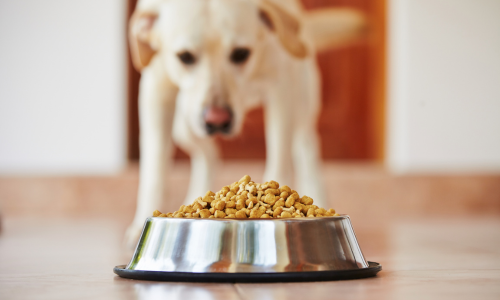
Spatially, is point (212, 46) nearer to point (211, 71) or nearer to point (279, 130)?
point (211, 71)

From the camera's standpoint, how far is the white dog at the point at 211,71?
5.77 ft

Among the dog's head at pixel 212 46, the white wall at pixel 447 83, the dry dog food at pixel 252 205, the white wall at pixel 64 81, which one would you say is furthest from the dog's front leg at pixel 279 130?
the white wall at pixel 64 81

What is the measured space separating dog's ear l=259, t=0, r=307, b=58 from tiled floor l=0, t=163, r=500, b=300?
0.57 meters

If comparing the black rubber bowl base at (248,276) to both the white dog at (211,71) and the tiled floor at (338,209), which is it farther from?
the white dog at (211,71)

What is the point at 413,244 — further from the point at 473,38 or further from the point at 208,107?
the point at 473,38

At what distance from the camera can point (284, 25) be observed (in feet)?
6.14

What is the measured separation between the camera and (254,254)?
37.7 inches

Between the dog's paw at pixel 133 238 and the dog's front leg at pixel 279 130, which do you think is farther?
the dog's front leg at pixel 279 130

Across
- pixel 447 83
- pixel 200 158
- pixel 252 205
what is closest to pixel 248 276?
pixel 252 205

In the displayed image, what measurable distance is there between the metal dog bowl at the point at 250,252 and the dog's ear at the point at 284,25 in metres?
0.91

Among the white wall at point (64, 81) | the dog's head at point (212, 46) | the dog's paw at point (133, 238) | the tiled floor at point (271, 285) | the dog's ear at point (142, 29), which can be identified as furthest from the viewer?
the white wall at point (64, 81)

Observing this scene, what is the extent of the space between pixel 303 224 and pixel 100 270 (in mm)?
401

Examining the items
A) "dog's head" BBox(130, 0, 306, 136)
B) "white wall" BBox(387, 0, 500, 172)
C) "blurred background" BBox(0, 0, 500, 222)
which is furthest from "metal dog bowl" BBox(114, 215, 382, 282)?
"white wall" BBox(387, 0, 500, 172)

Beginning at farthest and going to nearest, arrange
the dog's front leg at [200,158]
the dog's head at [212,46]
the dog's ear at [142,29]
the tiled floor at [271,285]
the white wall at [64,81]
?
the white wall at [64,81] → the dog's front leg at [200,158] → the dog's ear at [142,29] → the dog's head at [212,46] → the tiled floor at [271,285]
